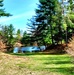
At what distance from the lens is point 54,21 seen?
35281mm

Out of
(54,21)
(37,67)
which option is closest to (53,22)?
(54,21)

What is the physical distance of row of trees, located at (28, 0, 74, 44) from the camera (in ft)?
106

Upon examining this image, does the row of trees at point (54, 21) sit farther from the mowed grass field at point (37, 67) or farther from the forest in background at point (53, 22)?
the mowed grass field at point (37, 67)

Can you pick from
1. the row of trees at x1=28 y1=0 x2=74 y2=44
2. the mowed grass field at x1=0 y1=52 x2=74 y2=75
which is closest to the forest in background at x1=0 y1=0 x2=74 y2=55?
the row of trees at x1=28 y1=0 x2=74 y2=44

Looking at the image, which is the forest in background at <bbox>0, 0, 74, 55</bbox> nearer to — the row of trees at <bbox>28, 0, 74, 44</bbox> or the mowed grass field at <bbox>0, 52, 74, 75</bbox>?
the row of trees at <bbox>28, 0, 74, 44</bbox>

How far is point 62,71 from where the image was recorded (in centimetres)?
1384

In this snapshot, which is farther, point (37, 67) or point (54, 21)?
point (54, 21)

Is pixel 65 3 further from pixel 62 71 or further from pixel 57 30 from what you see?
pixel 62 71

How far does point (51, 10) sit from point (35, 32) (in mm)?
6400

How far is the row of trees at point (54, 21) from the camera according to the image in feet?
106

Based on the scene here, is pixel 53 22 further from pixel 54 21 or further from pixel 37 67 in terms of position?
pixel 37 67

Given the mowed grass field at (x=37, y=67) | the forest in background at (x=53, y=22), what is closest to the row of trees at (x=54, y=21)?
the forest in background at (x=53, y=22)

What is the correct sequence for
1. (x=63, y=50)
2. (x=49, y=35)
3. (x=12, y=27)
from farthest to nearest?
(x=12, y=27) < (x=49, y=35) < (x=63, y=50)

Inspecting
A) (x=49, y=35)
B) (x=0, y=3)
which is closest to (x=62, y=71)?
(x=0, y=3)
